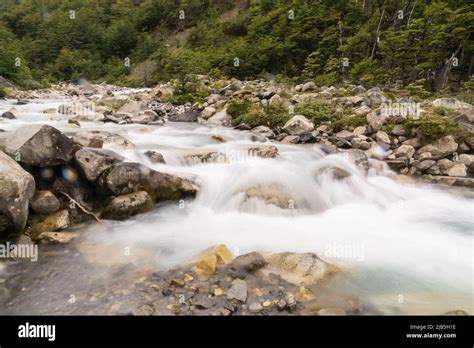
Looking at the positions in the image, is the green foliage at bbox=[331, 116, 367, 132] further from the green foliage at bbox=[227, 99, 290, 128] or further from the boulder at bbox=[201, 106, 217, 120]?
the boulder at bbox=[201, 106, 217, 120]

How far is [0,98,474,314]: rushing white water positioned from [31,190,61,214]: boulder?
2.44 ft

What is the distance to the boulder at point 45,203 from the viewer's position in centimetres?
565

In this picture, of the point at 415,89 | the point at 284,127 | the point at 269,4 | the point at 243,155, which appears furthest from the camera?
the point at 269,4

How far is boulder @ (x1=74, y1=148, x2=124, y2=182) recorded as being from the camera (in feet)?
20.8

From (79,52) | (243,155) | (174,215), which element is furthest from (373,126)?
(79,52)

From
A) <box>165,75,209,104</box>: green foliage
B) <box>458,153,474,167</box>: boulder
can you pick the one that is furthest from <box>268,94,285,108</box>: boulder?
<box>458,153,474,167</box>: boulder

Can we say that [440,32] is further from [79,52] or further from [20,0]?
[20,0]

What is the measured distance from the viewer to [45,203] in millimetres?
5734

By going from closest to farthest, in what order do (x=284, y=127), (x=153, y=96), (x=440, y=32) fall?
(x=284, y=127)
(x=440, y=32)
(x=153, y=96)

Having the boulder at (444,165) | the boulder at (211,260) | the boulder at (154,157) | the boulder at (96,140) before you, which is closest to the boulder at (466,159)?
the boulder at (444,165)

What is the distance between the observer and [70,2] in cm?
6194

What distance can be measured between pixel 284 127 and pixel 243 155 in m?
3.72

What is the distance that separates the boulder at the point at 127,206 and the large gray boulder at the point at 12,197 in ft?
4.47
